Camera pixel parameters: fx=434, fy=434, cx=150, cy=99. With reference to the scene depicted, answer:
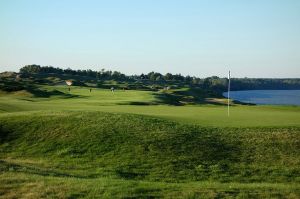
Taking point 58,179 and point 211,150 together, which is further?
point 211,150

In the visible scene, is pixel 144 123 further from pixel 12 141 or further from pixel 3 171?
pixel 3 171

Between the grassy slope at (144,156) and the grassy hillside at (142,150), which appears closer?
the grassy slope at (144,156)

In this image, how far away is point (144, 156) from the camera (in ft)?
65.9

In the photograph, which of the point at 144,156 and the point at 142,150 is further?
the point at 142,150

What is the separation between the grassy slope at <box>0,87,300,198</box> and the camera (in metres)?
13.1

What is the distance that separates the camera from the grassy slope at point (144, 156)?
1306 centimetres

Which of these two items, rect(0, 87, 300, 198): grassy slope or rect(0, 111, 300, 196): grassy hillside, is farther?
rect(0, 111, 300, 196): grassy hillside

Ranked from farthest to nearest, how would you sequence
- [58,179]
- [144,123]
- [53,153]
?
[144,123]
[53,153]
[58,179]

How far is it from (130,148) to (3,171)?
7.44 meters

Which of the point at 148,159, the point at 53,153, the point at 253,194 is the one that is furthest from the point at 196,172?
the point at 53,153

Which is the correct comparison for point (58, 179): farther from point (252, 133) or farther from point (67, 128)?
point (252, 133)

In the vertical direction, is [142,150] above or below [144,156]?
above

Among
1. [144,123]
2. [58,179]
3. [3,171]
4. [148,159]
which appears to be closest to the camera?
[58,179]

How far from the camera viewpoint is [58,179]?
13.9 meters
